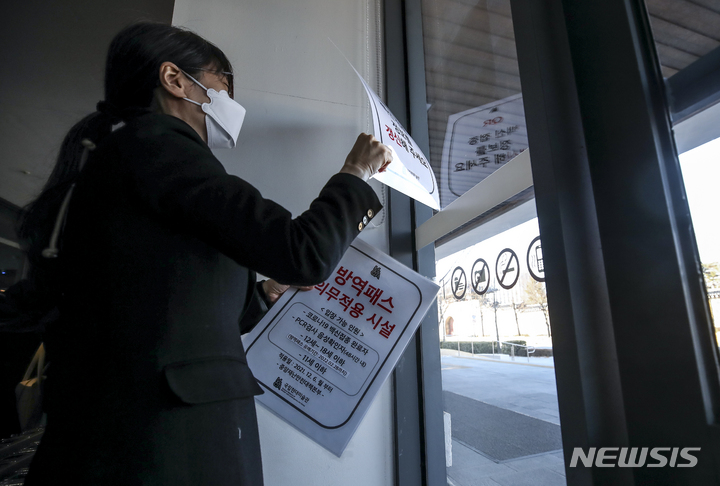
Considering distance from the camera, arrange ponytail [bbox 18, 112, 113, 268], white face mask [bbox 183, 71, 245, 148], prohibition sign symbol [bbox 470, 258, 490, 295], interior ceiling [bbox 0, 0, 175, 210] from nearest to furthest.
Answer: ponytail [bbox 18, 112, 113, 268], white face mask [bbox 183, 71, 245, 148], prohibition sign symbol [bbox 470, 258, 490, 295], interior ceiling [bbox 0, 0, 175, 210]

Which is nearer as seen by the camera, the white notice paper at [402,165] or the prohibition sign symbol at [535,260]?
the prohibition sign symbol at [535,260]

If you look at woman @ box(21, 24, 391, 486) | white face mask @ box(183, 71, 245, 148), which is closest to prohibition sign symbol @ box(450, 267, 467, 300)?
woman @ box(21, 24, 391, 486)

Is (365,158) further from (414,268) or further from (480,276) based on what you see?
(414,268)

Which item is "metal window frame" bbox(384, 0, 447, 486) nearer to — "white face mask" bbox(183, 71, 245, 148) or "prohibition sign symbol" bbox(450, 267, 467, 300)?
"prohibition sign symbol" bbox(450, 267, 467, 300)

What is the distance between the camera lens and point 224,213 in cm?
51

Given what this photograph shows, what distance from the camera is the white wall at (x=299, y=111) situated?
1.15 metres

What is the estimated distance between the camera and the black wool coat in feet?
1.51

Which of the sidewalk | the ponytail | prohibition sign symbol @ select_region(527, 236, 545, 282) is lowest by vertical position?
the sidewalk

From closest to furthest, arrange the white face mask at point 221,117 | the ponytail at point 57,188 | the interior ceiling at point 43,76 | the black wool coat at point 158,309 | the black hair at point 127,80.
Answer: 1. the black wool coat at point 158,309
2. the ponytail at point 57,188
3. the black hair at point 127,80
4. the white face mask at point 221,117
5. the interior ceiling at point 43,76

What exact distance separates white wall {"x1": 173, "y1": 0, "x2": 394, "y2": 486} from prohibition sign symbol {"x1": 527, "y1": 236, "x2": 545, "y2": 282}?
61 cm

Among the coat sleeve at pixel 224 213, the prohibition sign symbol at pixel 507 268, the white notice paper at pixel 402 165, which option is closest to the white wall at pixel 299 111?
the white notice paper at pixel 402 165

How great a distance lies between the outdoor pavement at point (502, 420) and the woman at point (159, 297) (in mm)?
614

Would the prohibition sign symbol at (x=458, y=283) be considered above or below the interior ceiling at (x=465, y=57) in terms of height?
below

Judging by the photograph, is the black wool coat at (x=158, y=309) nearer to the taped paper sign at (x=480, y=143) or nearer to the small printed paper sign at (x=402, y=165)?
the small printed paper sign at (x=402, y=165)
